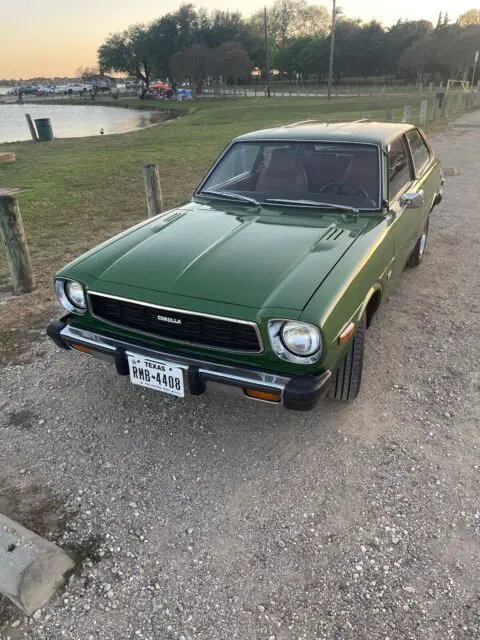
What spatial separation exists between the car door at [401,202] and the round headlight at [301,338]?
5.12 ft

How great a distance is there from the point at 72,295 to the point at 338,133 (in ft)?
8.30

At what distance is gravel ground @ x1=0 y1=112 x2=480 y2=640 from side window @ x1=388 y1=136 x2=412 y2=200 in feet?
4.19

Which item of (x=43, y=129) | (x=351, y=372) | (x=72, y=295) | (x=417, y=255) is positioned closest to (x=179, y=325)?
(x=72, y=295)

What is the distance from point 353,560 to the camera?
2.24 metres

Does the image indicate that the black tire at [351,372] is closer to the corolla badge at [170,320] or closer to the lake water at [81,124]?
the corolla badge at [170,320]

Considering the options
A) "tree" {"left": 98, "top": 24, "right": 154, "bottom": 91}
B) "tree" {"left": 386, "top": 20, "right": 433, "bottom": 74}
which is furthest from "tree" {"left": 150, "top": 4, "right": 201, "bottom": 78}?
"tree" {"left": 386, "top": 20, "right": 433, "bottom": 74}

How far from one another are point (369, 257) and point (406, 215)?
1.19 m

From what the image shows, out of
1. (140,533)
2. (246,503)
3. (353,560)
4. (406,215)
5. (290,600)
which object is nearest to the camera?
(290,600)

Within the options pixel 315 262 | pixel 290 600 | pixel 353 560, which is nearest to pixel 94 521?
pixel 290 600

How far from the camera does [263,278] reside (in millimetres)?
2705

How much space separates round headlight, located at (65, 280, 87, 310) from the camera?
2990mm

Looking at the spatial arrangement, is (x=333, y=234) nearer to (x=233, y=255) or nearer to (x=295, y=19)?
(x=233, y=255)

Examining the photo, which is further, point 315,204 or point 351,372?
point 315,204

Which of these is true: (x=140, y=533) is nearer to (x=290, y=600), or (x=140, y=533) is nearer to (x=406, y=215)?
(x=290, y=600)
